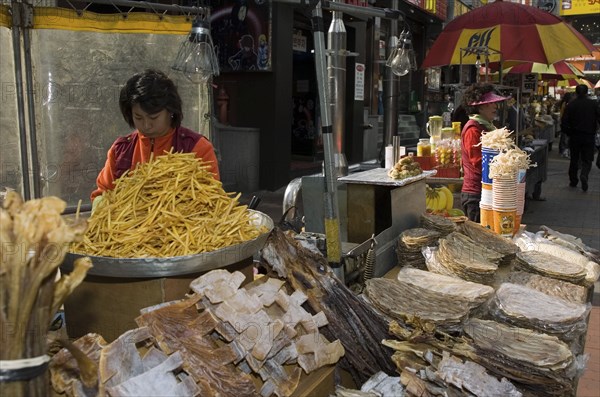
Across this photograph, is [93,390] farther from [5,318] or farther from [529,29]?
[529,29]

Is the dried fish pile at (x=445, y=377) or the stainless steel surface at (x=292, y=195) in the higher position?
the stainless steel surface at (x=292, y=195)

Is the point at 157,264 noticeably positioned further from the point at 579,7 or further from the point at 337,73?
the point at 579,7

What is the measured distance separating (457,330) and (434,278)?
65cm

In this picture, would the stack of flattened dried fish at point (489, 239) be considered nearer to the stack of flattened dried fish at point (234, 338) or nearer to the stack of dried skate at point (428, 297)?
the stack of dried skate at point (428, 297)

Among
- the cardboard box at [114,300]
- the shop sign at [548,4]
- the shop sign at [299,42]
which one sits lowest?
the cardboard box at [114,300]

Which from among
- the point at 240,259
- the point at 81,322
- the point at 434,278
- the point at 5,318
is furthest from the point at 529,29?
the point at 5,318

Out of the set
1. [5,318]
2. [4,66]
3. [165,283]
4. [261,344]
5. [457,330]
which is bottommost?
[457,330]

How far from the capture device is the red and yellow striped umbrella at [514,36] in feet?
22.0

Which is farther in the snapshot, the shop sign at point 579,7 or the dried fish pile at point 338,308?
the shop sign at point 579,7

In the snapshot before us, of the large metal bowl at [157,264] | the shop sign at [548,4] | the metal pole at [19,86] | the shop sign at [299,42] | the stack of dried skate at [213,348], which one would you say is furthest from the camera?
the shop sign at [548,4]

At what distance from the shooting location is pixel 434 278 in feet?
10.2

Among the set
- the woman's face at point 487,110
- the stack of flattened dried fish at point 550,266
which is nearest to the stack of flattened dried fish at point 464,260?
the stack of flattened dried fish at point 550,266

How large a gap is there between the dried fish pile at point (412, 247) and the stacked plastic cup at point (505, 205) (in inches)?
33.5

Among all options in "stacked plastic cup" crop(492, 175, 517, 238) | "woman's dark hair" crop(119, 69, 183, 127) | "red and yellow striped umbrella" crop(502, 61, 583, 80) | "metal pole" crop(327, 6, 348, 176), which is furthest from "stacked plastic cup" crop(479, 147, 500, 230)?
"red and yellow striped umbrella" crop(502, 61, 583, 80)
